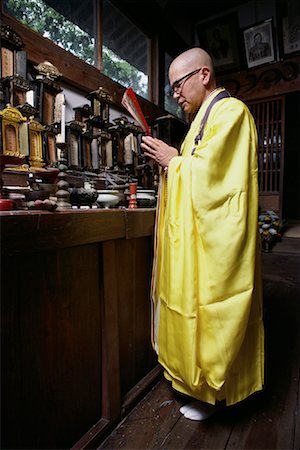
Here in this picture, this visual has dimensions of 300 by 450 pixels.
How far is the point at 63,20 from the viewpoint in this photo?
2264 mm

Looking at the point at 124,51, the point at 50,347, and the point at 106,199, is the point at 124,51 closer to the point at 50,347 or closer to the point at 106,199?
the point at 106,199

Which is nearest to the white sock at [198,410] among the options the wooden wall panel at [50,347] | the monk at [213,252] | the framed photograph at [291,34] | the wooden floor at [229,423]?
the wooden floor at [229,423]

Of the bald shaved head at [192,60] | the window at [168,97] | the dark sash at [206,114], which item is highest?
the window at [168,97]

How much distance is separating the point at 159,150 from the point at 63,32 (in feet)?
4.87

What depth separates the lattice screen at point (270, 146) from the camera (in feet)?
16.4

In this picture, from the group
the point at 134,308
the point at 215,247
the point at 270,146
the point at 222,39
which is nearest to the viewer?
the point at 215,247

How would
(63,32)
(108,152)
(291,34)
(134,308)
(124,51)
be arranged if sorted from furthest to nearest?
(291,34) < (124,51) < (108,152) < (63,32) < (134,308)

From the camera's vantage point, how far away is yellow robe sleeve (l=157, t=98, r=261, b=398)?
1.33 m

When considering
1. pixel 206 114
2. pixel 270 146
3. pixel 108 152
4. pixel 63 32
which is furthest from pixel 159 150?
pixel 270 146

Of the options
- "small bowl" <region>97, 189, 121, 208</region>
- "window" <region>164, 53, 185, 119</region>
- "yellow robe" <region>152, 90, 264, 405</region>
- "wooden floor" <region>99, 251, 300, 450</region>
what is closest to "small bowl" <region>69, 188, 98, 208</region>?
"small bowl" <region>97, 189, 121, 208</region>

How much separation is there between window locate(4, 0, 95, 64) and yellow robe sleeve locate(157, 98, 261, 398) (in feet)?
5.11

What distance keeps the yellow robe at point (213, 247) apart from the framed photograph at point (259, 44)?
4043mm

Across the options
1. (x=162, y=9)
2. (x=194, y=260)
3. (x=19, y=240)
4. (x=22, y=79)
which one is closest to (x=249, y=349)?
(x=194, y=260)

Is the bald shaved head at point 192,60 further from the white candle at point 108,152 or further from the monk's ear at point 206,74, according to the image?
the white candle at point 108,152
